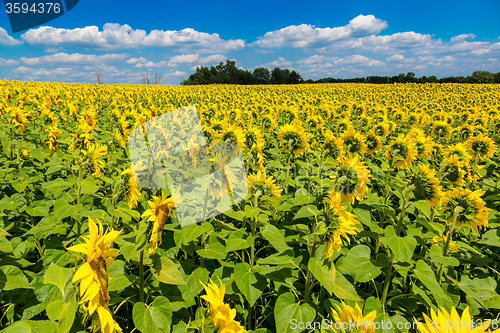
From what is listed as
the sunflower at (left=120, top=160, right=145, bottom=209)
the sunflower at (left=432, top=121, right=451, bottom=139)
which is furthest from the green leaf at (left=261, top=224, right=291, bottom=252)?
the sunflower at (left=432, top=121, right=451, bottom=139)

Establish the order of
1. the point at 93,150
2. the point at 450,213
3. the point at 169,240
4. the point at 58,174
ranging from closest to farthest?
the point at 450,213 → the point at 169,240 → the point at 93,150 → the point at 58,174

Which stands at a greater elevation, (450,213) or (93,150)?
(93,150)

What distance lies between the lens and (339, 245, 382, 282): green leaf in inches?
76.3

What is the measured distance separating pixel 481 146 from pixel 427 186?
3.52 metres

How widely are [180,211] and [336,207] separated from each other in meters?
1.44

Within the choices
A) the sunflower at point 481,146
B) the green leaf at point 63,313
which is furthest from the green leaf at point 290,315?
the sunflower at point 481,146

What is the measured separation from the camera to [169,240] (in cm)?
264

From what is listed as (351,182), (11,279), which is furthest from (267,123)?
(11,279)

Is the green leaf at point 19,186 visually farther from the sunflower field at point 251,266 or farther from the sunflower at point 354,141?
the sunflower at point 354,141

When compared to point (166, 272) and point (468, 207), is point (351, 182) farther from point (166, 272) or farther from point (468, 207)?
point (166, 272)

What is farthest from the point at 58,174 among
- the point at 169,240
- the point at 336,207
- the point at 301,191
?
the point at 336,207

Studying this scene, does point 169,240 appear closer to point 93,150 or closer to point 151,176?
point 151,176

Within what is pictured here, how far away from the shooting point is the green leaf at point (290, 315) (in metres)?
1.71

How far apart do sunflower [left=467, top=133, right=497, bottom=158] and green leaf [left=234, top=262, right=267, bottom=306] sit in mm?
4899
